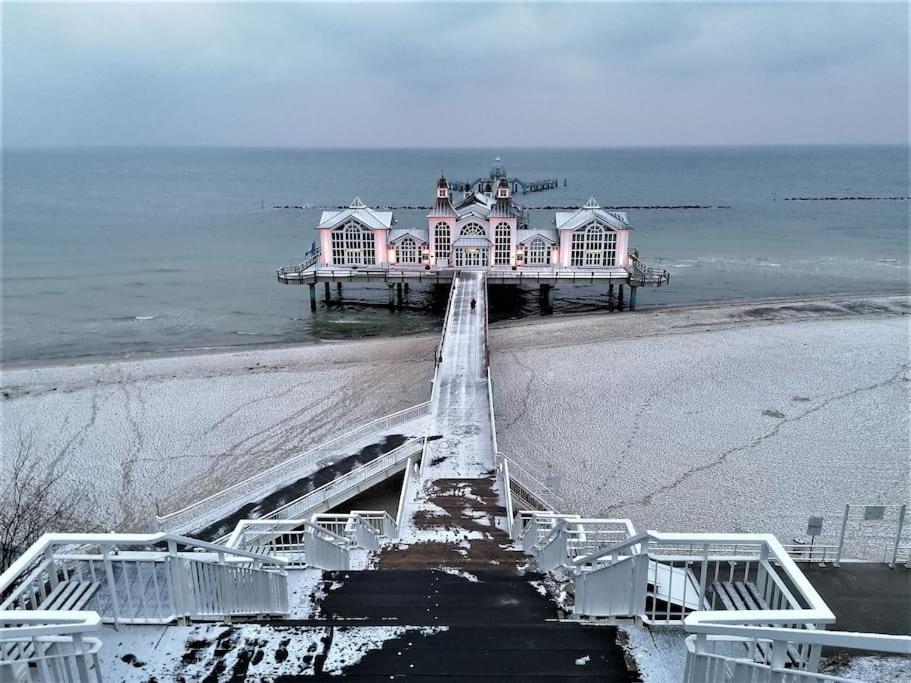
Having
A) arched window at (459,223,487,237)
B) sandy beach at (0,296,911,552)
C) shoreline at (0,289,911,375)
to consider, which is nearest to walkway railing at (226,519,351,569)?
sandy beach at (0,296,911,552)

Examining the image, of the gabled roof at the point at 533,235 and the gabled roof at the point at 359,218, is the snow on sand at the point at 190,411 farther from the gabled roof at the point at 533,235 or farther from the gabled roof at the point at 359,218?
the gabled roof at the point at 533,235

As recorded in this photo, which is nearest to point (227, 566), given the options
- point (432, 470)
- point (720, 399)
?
point (432, 470)

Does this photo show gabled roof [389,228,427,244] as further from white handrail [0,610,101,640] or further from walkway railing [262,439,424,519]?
white handrail [0,610,101,640]

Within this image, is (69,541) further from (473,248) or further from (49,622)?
(473,248)

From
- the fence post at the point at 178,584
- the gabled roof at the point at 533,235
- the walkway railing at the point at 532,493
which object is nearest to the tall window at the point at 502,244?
the gabled roof at the point at 533,235

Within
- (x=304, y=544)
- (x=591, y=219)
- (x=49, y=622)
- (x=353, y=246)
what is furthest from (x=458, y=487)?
(x=353, y=246)
